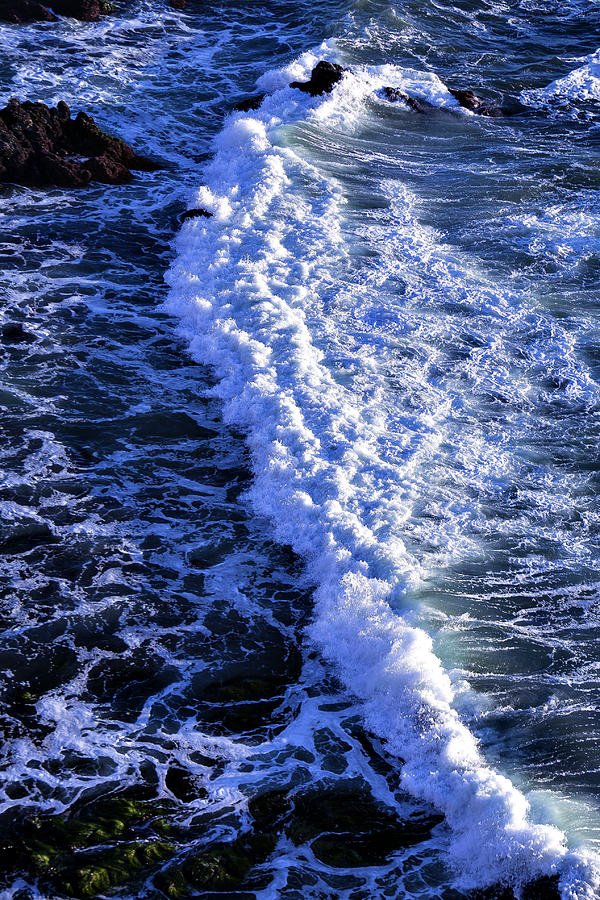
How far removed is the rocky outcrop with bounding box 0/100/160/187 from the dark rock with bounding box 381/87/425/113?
14.9ft

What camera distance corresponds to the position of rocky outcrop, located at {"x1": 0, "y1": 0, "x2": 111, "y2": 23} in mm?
18688

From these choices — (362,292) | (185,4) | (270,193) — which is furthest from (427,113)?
(185,4)

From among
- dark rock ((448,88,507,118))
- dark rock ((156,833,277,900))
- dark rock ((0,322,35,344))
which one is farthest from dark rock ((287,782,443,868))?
dark rock ((448,88,507,118))

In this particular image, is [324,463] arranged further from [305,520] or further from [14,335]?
[14,335]

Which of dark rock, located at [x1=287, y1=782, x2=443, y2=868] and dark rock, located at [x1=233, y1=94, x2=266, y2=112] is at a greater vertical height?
dark rock, located at [x1=233, y1=94, x2=266, y2=112]

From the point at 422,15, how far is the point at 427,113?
5433mm

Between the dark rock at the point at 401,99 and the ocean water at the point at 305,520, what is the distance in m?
1.16

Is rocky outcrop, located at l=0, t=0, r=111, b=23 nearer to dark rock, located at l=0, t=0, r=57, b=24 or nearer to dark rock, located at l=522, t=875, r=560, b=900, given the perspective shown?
dark rock, located at l=0, t=0, r=57, b=24

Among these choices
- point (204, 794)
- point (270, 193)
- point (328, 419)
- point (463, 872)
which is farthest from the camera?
point (270, 193)

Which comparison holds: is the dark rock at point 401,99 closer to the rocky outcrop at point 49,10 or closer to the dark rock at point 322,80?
the dark rock at point 322,80

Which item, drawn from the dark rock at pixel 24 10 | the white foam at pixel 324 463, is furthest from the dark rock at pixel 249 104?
the dark rock at pixel 24 10

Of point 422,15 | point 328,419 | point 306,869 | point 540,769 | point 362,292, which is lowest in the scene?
point 306,869

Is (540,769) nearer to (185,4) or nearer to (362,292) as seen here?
(362,292)

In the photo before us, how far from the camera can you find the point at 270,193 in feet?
42.1
